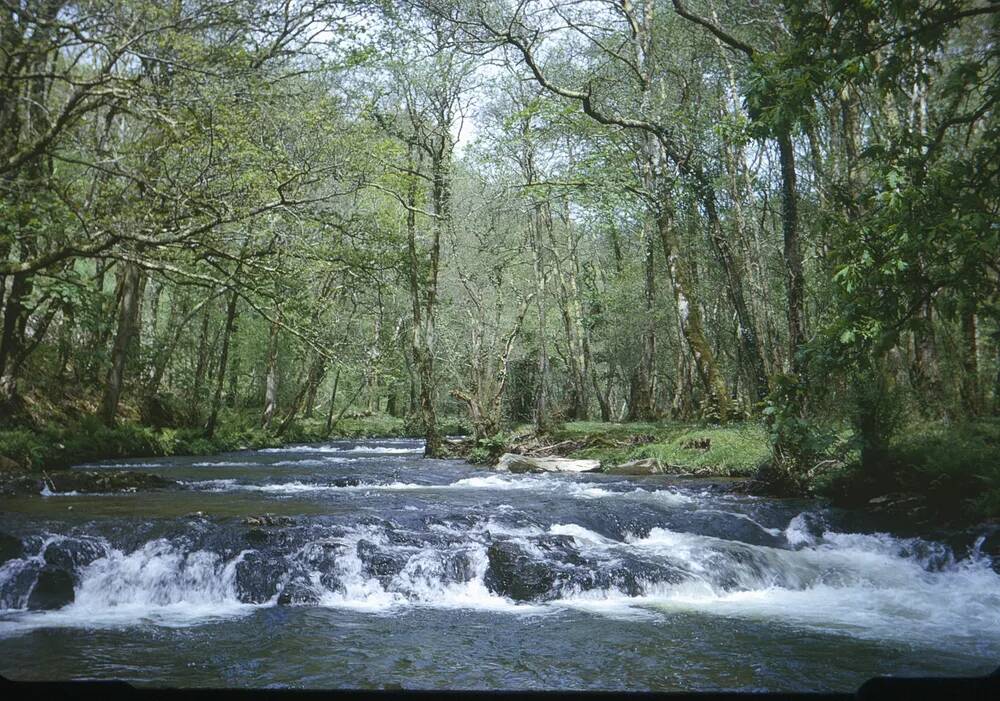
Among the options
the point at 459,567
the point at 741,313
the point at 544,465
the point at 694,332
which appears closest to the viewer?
the point at 459,567

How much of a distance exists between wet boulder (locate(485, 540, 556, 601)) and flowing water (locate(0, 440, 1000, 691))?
18mm

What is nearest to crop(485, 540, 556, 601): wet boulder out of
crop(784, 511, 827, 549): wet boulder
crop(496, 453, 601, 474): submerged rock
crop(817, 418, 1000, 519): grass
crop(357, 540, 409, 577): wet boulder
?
crop(357, 540, 409, 577): wet boulder

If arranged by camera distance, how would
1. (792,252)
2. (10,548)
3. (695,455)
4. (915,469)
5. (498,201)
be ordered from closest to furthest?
(10,548) < (915,469) < (792,252) < (695,455) < (498,201)

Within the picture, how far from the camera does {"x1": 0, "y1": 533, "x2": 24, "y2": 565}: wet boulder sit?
6130mm

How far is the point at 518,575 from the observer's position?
6.17 metres

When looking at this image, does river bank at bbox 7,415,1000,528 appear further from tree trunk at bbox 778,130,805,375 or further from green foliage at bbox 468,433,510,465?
tree trunk at bbox 778,130,805,375

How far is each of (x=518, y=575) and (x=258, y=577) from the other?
87.7 inches

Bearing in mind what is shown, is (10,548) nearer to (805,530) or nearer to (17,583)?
(17,583)

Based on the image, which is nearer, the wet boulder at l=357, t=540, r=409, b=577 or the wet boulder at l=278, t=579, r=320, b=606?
the wet boulder at l=278, t=579, r=320, b=606

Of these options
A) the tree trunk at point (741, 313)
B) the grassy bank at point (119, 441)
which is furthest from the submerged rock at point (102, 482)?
the tree trunk at point (741, 313)

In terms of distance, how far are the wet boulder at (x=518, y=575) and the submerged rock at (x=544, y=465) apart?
715 centimetres

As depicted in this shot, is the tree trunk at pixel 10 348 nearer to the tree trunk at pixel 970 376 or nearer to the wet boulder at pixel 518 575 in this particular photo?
the wet boulder at pixel 518 575

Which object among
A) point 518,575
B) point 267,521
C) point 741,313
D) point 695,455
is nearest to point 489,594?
point 518,575

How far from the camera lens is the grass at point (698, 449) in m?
11.5
